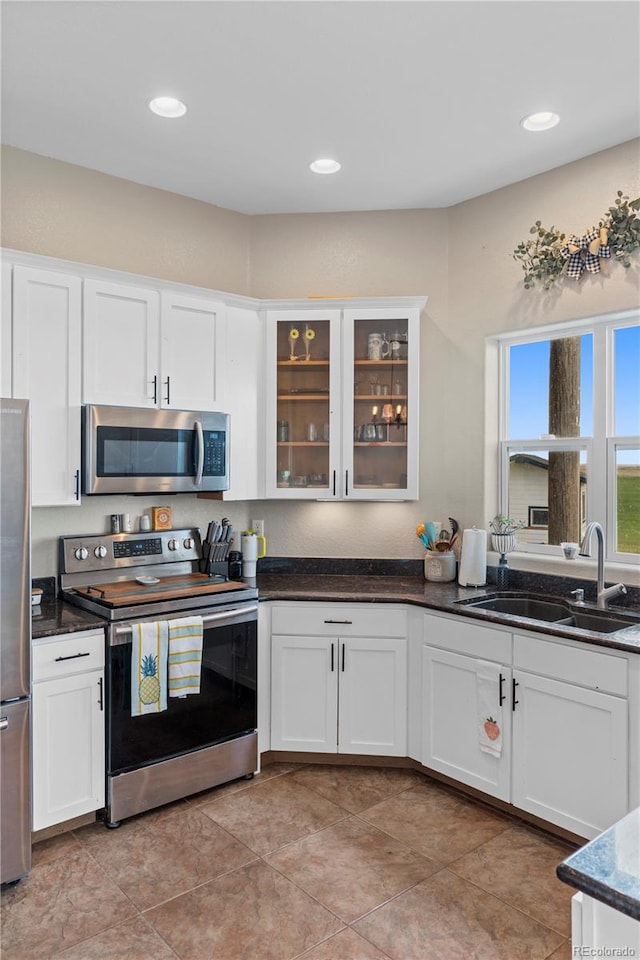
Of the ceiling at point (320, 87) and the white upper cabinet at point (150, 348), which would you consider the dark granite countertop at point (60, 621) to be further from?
the ceiling at point (320, 87)

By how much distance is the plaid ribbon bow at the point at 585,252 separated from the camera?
304 cm

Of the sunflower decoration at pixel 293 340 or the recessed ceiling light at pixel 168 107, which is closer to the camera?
the recessed ceiling light at pixel 168 107

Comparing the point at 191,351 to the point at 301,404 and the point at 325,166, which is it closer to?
the point at 301,404

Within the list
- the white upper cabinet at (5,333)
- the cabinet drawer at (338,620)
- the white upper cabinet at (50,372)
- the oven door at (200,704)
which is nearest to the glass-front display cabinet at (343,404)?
the cabinet drawer at (338,620)

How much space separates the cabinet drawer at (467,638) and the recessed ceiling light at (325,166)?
2.22 meters

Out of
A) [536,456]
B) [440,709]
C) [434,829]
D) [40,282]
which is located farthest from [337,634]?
[40,282]

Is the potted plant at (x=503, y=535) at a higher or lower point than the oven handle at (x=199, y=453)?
lower

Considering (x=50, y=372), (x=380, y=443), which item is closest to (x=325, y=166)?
(x=380, y=443)

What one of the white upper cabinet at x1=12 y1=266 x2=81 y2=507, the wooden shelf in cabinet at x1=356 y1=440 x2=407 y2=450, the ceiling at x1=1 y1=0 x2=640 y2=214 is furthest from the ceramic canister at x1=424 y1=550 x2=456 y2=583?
the ceiling at x1=1 y1=0 x2=640 y2=214

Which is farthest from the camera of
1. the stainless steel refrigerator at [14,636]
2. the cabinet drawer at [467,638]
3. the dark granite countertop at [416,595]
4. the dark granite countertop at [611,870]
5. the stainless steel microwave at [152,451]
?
the stainless steel microwave at [152,451]

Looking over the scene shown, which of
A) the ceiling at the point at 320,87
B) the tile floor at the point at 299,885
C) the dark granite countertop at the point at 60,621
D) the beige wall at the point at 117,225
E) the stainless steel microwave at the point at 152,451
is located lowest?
the tile floor at the point at 299,885

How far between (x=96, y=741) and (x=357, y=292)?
2679mm

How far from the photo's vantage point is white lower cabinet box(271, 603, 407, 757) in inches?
129

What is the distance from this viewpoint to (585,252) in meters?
3.12
